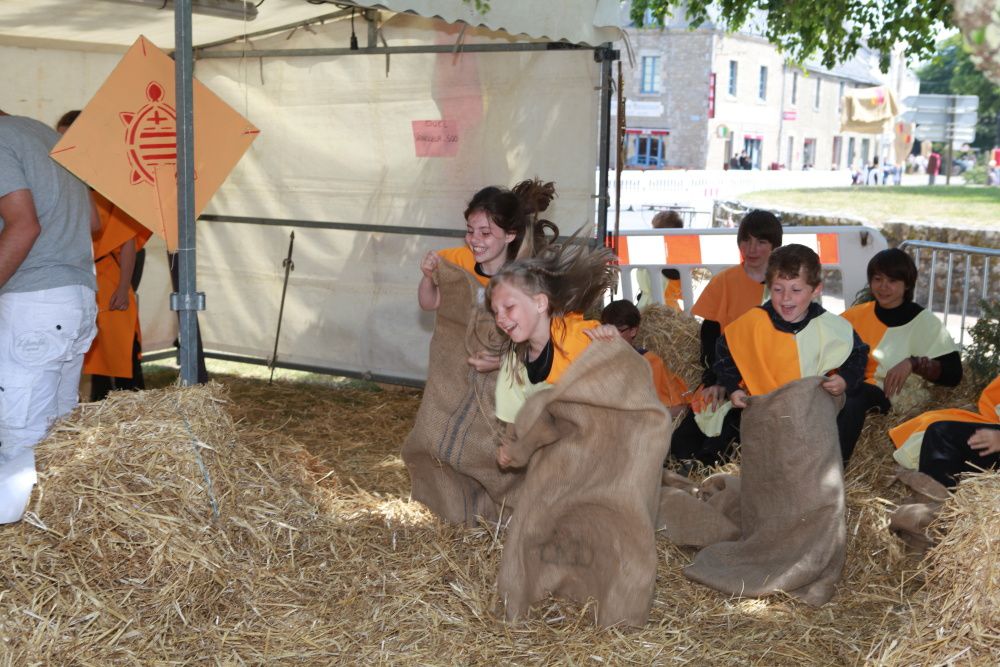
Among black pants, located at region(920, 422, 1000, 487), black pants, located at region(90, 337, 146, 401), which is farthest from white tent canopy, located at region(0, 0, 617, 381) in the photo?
black pants, located at region(920, 422, 1000, 487)

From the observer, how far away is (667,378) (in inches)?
242

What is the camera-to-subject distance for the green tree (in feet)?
187

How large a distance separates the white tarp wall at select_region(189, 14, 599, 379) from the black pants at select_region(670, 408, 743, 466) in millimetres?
1537

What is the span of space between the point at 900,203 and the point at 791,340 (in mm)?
19494

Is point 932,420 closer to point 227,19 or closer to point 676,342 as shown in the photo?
point 676,342

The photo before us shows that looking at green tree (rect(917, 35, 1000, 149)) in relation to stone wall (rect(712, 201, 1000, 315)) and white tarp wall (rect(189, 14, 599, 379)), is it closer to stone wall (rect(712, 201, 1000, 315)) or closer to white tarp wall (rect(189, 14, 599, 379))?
stone wall (rect(712, 201, 1000, 315))

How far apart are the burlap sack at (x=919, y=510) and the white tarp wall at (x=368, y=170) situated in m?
2.76

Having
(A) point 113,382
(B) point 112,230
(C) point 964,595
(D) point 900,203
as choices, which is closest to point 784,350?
(C) point 964,595

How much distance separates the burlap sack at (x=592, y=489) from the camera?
3.62m

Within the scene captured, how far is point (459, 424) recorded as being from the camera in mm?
4789

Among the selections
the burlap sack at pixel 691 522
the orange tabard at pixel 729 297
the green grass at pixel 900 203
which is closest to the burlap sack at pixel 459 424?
the burlap sack at pixel 691 522

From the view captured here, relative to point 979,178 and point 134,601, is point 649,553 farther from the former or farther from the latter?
point 979,178

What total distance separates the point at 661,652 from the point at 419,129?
4466mm

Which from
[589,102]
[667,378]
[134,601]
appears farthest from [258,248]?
[134,601]
